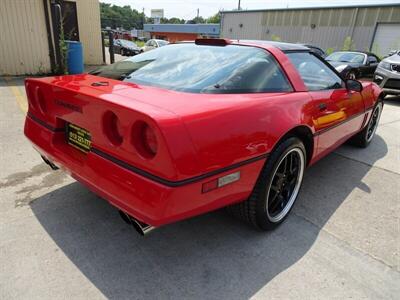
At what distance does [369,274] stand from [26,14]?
396 inches

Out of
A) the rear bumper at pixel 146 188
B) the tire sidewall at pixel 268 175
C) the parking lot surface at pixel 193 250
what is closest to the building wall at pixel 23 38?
the parking lot surface at pixel 193 250

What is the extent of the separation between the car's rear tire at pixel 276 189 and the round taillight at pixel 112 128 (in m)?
0.97

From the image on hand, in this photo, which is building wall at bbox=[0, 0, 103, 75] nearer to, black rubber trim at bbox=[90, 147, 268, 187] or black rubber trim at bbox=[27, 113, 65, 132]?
black rubber trim at bbox=[27, 113, 65, 132]

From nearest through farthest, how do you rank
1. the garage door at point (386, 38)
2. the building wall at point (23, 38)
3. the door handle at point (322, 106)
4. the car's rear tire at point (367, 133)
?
the door handle at point (322, 106), the car's rear tire at point (367, 133), the building wall at point (23, 38), the garage door at point (386, 38)

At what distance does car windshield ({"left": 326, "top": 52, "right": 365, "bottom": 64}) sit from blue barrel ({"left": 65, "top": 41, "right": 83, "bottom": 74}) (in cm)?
853

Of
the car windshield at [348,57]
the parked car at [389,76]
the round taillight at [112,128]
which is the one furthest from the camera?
the car windshield at [348,57]

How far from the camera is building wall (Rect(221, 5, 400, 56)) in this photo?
2131 centimetres

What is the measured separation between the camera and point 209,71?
220 centimetres

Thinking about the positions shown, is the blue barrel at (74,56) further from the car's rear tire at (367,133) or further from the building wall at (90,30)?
the car's rear tire at (367,133)

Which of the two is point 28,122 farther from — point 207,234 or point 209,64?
point 207,234

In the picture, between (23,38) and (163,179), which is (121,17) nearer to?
(23,38)

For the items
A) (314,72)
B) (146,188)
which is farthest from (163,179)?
(314,72)

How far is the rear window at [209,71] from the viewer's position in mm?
2094

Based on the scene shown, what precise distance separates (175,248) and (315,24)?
26288 millimetres
